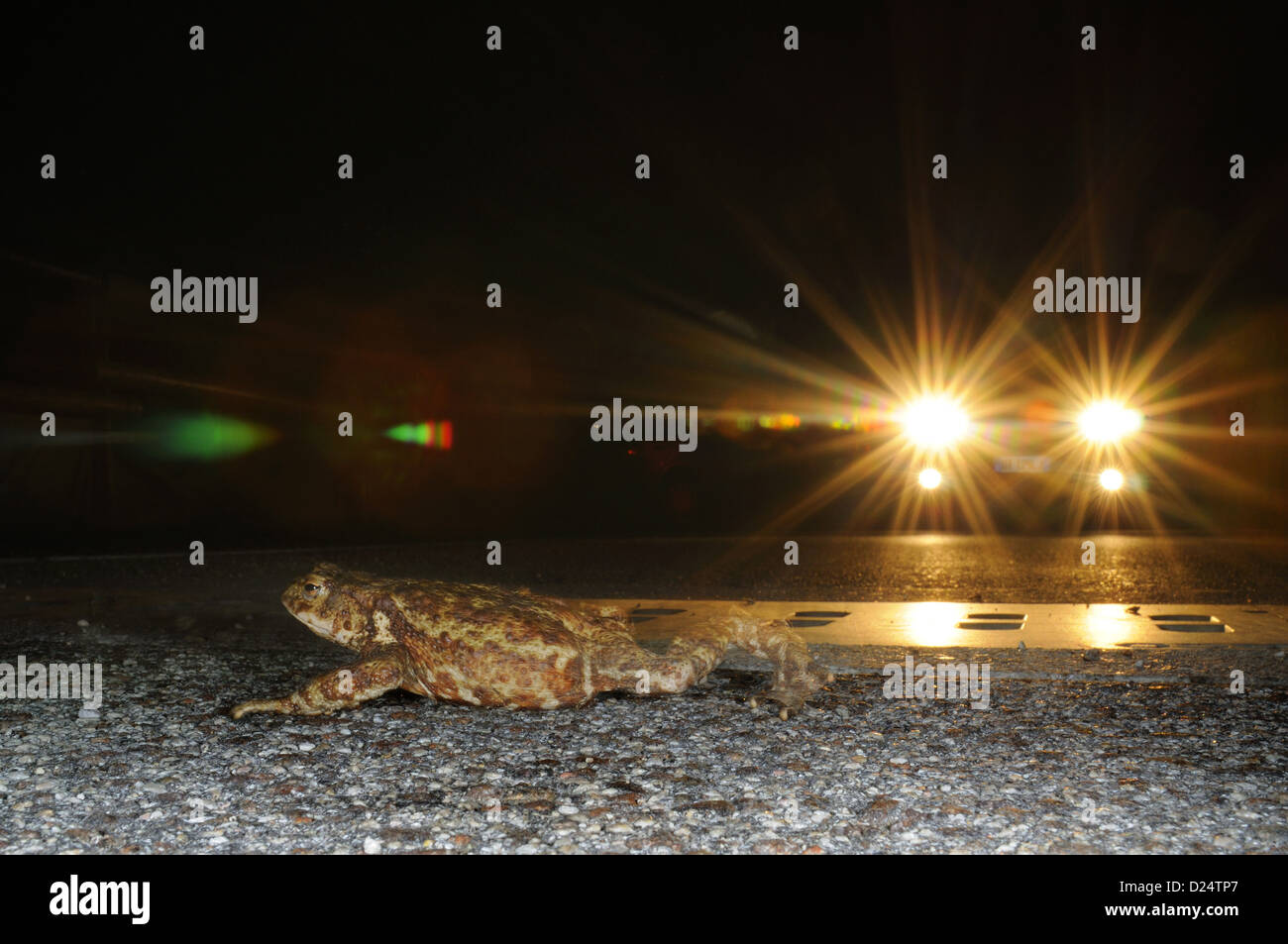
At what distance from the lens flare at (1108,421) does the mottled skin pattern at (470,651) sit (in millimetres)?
14562

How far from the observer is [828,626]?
7.75 meters

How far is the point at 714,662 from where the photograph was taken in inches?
218

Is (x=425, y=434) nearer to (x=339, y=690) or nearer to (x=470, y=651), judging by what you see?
(x=339, y=690)

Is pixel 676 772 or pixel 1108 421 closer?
pixel 676 772

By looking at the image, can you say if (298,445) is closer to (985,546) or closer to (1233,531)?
(985,546)

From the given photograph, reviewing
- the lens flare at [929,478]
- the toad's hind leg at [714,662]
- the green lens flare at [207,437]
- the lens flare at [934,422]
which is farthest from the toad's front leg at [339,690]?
the green lens flare at [207,437]

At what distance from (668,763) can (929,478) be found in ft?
51.8

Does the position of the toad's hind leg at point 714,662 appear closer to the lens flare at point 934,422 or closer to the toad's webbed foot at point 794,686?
the toad's webbed foot at point 794,686

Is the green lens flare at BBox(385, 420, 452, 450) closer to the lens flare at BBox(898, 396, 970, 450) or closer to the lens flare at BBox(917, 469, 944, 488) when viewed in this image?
the lens flare at BBox(898, 396, 970, 450)

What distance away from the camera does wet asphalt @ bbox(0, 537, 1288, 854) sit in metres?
3.39

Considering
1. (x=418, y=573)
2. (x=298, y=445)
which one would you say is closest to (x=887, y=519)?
(x=418, y=573)

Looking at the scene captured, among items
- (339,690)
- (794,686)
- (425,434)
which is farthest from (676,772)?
(425,434)

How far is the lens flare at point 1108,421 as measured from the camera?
17828mm

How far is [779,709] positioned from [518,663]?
141 centimetres
